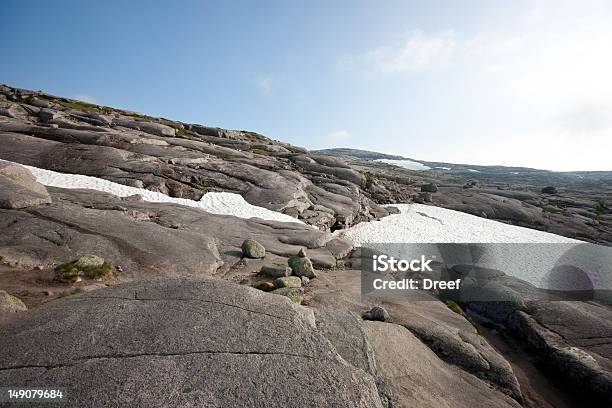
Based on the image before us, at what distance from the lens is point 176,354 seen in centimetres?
723

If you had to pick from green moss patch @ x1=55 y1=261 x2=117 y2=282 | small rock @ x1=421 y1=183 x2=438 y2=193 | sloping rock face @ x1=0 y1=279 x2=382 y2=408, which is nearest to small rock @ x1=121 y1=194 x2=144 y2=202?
green moss patch @ x1=55 y1=261 x2=117 y2=282

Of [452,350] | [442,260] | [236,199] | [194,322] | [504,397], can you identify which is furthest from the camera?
[236,199]

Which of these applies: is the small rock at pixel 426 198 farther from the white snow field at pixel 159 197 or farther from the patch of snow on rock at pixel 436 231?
the white snow field at pixel 159 197

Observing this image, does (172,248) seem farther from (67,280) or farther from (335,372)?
(335,372)

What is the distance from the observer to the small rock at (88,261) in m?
13.5

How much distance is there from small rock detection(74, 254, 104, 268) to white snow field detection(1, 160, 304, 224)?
14.6 meters

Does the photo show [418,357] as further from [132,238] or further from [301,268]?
[132,238]

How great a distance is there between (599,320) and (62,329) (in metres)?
25.3

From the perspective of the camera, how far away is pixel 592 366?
12.9 meters

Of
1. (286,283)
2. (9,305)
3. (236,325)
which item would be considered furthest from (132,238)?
(236,325)

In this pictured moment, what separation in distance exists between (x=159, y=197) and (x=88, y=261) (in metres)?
16.4

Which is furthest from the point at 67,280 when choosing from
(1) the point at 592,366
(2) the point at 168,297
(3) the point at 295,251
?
(1) the point at 592,366
